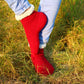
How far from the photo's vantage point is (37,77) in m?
1.28

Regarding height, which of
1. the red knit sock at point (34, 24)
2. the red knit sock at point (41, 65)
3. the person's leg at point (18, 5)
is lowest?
the red knit sock at point (41, 65)

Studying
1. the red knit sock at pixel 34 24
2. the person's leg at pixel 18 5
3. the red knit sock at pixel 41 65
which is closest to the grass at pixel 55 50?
the red knit sock at pixel 41 65

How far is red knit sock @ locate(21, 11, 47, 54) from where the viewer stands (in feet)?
3.91

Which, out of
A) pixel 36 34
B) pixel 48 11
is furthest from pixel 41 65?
pixel 48 11

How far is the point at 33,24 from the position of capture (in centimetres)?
121

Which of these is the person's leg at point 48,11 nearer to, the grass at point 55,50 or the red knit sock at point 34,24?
the red knit sock at point 34,24

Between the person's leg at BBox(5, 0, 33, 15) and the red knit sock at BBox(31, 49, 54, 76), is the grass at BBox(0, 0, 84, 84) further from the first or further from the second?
the person's leg at BBox(5, 0, 33, 15)

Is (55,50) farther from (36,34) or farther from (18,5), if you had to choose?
(18,5)

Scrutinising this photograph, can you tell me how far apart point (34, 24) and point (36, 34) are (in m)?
0.08

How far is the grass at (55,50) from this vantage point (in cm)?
126

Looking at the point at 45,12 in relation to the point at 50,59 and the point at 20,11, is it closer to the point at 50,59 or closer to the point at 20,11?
the point at 20,11

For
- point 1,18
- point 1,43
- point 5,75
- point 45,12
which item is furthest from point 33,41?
point 1,18

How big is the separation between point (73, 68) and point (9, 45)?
2.16ft

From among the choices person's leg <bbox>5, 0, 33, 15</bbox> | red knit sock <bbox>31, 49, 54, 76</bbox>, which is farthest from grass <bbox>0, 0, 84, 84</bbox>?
person's leg <bbox>5, 0, 33, 15</bbox>
